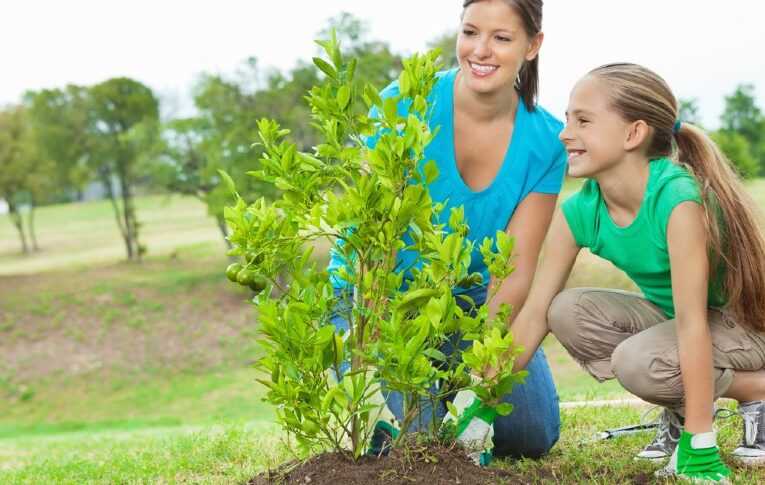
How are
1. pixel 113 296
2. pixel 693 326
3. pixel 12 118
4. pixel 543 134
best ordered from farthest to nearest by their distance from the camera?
pixel 12 118
pixel 113 296
pixel 543 134
pixel 693 326

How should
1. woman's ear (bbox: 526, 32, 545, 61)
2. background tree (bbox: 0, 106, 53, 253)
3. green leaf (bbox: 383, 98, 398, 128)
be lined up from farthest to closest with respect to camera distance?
1. background tree (bbox: 0, 106, 53, 253)
2. woman's ear (bbox: 526, 32, 545, 61)
3. green leaf (bbox: 383, 98, 398, 128)

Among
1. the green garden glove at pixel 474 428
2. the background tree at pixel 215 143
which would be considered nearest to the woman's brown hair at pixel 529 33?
the green garden glove at pixel 474 428

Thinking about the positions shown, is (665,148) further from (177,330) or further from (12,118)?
(12,118)

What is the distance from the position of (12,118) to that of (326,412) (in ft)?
87.8

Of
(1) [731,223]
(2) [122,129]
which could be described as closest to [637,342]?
(1) [731,223]

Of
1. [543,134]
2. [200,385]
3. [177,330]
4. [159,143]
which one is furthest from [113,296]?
[543,134]

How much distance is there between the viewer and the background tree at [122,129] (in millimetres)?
25734

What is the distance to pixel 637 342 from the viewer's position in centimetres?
329

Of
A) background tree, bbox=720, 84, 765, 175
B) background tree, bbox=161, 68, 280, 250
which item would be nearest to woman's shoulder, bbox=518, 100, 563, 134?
background tree, bbox=161, 68, 280, 250

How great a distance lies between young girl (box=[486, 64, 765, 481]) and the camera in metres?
3.10

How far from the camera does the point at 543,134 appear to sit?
3.58 m

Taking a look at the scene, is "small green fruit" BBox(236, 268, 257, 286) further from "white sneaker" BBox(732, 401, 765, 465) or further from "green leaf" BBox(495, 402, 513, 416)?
"white sneaker" BBox(732, 401, 765, 465)

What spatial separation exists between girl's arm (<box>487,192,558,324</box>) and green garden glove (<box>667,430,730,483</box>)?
830 millimetres

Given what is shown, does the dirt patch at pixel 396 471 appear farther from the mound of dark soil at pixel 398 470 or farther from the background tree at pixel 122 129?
the background tree at pixel 122 129
